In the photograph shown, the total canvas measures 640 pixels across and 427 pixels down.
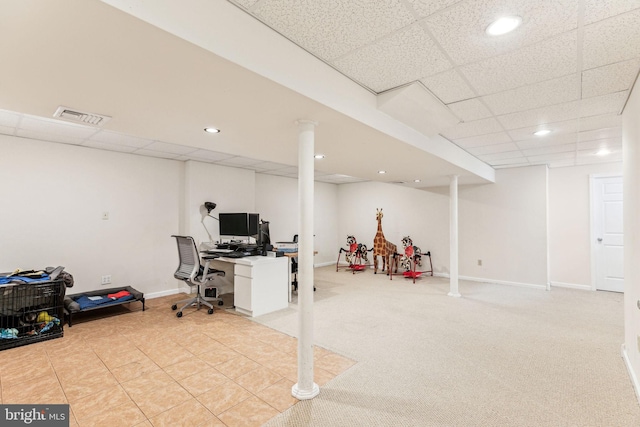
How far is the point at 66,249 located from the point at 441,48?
517cm

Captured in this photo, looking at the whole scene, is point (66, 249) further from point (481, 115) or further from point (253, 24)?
point (481, 115)

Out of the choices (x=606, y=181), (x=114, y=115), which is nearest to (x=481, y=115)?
(x=114, y=115)

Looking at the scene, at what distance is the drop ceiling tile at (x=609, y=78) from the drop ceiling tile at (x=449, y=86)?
79 centimetres

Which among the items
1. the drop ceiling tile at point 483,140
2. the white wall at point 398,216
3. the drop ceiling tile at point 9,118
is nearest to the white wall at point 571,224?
the white wall at point 398,216

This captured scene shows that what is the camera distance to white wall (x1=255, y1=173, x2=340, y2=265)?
6.90 meters

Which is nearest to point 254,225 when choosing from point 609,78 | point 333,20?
point 333,20

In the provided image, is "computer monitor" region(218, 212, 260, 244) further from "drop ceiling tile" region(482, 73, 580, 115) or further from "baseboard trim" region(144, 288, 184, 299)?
"drop ceiling tile" region(482, 73, 580, 115)

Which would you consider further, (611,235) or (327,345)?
(611,235)

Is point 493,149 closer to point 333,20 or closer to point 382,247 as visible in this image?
point 382,247

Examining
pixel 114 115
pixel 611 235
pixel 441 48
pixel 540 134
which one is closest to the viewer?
pixel 441 48

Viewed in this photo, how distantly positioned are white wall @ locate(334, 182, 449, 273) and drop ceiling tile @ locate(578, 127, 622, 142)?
10.5ft

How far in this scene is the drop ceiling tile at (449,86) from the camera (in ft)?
7.33

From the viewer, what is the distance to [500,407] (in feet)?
6.89

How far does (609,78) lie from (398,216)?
220 inches
